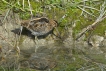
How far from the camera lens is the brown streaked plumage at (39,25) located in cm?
910

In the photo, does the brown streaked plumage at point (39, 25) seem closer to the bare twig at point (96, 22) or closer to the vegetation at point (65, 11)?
the vegetation at point (65, 11)

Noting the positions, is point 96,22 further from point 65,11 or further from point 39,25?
point 39,25

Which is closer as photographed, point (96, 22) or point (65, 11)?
point (96, 22)

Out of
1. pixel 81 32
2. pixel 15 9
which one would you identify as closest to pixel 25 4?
pixel 15 9

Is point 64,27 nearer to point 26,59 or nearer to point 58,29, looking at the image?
point 58,29

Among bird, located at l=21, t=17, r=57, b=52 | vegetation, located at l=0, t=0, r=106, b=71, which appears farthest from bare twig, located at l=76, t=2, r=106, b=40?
bird, located at l=21, t=17, r=57, b=52

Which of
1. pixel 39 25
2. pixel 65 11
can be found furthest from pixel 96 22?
pixel 39 25

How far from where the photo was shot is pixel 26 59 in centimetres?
812

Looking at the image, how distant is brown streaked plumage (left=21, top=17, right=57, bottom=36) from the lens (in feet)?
29.9

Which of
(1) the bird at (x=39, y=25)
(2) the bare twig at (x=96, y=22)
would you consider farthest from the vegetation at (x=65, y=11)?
(1) the bird at (x=39, y=25)

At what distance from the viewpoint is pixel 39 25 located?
30.0ft

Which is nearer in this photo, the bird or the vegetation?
the bird

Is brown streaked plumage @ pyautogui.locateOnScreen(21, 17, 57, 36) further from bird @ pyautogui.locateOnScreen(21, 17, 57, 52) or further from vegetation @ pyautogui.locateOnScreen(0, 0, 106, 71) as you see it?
vegetation @ pyautogui.locateOnScreen(0, 0, 106, 71)

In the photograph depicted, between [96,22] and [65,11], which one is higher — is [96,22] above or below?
below
